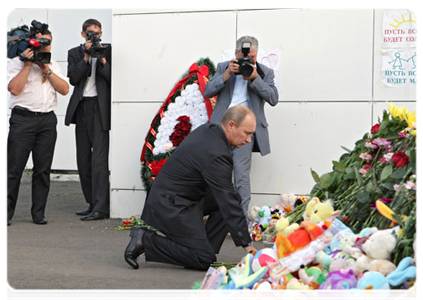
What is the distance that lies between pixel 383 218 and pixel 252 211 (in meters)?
4.03

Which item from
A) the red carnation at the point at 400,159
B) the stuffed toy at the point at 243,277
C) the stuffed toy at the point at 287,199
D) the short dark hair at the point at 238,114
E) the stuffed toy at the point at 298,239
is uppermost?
the short dark hair at the point at 238,114

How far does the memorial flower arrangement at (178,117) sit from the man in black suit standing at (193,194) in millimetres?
2160

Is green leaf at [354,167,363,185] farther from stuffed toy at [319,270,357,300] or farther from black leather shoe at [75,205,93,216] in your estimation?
black leather shoe at [75,205,93,216]

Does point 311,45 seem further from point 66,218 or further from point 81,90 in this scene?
point 66,218

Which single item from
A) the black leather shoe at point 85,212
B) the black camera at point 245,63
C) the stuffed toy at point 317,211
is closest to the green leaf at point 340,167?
the stuffed toy at point 317,211

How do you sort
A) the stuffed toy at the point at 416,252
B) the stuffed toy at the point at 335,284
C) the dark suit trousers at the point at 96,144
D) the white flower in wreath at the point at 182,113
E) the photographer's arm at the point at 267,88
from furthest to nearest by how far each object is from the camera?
1. the dark suit trousers at the point at 96,144
2. the white flower in wreath at the point at 182,113
3. the photographer's arm at the point at 267,88
4. the stuffed toy at the point at 335,284
5. the stuffed toy at the point at 416,252

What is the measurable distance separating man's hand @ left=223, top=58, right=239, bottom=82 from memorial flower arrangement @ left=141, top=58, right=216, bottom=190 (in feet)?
2.54

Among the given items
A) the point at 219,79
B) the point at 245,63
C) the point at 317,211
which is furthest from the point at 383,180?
the point at 219,79

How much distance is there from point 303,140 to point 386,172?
163 inches

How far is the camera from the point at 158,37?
29.1 feet

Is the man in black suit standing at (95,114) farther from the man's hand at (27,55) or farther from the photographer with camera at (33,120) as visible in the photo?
the man's hand at (27,55)

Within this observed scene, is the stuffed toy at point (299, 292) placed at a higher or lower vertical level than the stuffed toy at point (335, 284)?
lower

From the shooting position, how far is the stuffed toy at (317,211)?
14.0 ft

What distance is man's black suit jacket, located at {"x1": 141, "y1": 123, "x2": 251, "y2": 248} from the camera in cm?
572
